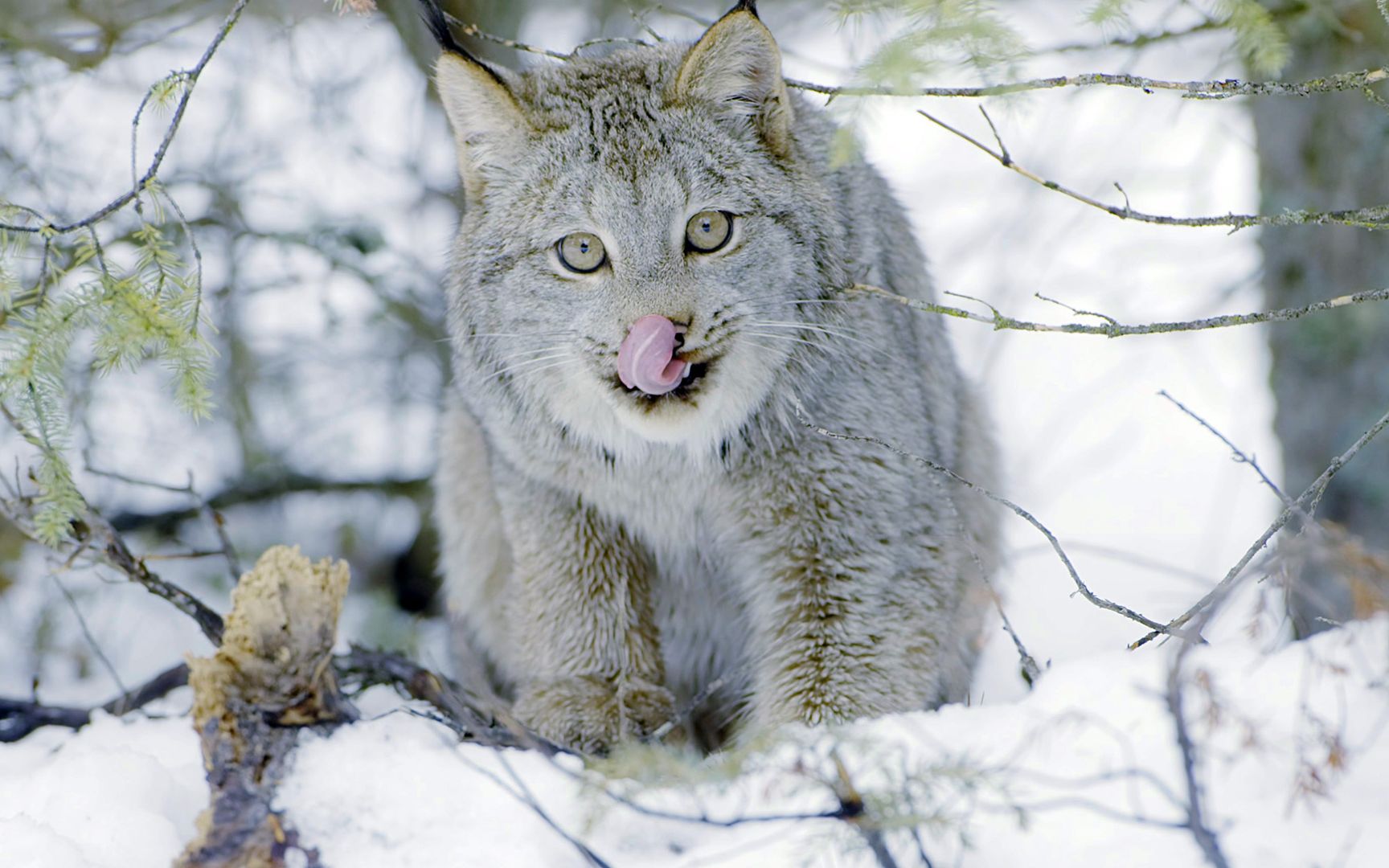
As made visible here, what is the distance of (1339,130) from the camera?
452 cm

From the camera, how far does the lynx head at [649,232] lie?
3059 mm

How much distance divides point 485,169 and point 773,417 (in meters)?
0.98

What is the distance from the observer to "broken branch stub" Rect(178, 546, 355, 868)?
261 centimetres

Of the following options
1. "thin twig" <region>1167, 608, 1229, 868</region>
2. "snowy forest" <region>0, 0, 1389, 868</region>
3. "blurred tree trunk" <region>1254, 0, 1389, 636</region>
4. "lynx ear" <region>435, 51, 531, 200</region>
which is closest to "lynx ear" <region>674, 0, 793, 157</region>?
"snowy forest" <region>0, 0, 1389, 868</region>

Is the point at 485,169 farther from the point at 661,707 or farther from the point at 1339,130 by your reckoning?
the point at 1339,130

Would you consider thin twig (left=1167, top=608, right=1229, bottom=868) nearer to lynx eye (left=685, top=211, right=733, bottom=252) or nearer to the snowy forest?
the snowy forest

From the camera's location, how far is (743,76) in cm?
326

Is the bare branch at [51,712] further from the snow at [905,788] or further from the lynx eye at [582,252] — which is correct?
the lynx eye at [582,252]

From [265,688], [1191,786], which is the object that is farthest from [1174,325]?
[265,688]

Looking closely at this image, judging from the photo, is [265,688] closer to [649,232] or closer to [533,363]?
[533,363]

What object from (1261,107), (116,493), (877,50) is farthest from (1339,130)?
(116,493)

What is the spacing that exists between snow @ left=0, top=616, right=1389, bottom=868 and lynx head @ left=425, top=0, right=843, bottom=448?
858 millimetres

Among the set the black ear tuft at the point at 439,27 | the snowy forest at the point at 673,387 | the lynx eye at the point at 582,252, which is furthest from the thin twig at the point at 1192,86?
the black ear tuft at the point at 439,27

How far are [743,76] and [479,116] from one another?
2.20 feet
